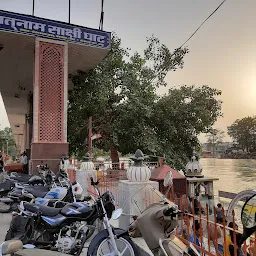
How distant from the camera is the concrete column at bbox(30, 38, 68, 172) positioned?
9398 mm

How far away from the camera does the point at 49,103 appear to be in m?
9.77

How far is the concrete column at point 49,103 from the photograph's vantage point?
370 inches

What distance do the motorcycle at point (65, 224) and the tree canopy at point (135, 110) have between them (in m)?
8.53

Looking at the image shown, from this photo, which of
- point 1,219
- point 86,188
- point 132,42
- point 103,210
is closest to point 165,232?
point 103,210

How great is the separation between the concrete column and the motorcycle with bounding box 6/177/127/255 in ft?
19.2

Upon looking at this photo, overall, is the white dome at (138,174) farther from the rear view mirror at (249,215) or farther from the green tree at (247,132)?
the green tree at (247,132)

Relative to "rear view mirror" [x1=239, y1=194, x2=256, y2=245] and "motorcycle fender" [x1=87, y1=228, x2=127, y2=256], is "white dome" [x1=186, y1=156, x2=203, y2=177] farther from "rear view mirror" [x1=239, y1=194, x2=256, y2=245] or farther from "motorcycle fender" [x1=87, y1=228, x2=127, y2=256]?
"rear view mirror" [x1=239, y1=194, x2=256, y2=245]

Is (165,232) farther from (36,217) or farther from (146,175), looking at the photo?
(36,217)

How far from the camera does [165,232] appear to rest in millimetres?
2404

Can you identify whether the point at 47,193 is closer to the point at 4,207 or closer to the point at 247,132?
the point at 4,207

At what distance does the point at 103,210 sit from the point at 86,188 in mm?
3148

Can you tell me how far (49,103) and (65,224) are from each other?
693 centimetres

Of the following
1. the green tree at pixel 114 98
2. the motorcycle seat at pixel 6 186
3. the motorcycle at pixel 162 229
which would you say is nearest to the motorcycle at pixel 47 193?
the motorcycle seat at pixel 6 186

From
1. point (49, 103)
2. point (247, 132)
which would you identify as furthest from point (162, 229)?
point (247, 132)
